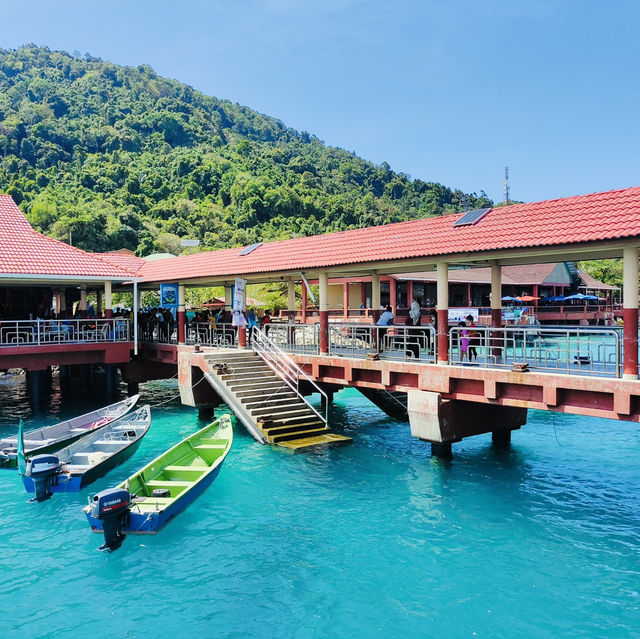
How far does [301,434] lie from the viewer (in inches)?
698

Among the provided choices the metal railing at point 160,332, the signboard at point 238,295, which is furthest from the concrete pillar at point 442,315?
the metal railing at point 160,332

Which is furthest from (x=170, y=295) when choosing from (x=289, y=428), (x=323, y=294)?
(x=289, y=428)

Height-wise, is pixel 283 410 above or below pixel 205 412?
above

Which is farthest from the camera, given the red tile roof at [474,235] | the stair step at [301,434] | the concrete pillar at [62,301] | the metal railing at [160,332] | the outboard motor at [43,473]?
the concrete pillar at [62,301]

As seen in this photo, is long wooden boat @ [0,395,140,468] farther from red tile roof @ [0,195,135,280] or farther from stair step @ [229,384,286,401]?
red tile roof @ [0,195,135,280]

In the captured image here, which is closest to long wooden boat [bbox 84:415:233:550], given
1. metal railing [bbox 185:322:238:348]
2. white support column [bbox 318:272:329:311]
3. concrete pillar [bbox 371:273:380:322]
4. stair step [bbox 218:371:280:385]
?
stair step [bbox 218:371:280:385]

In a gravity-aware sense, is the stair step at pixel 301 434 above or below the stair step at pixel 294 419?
below

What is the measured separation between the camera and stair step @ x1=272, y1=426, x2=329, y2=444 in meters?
17.3

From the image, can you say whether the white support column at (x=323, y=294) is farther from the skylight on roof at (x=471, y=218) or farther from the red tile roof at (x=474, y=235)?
the skylight on roof at (x=471, y=218)

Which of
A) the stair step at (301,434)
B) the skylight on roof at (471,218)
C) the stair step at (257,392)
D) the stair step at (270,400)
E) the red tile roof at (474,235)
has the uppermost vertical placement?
the skylight on roof at (471,218)

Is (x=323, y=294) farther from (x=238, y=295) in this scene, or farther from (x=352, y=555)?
(x=352, y=555)

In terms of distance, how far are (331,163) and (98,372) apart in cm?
11814

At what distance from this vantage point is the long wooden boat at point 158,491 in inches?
424

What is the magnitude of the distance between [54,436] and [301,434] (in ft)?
22.6
